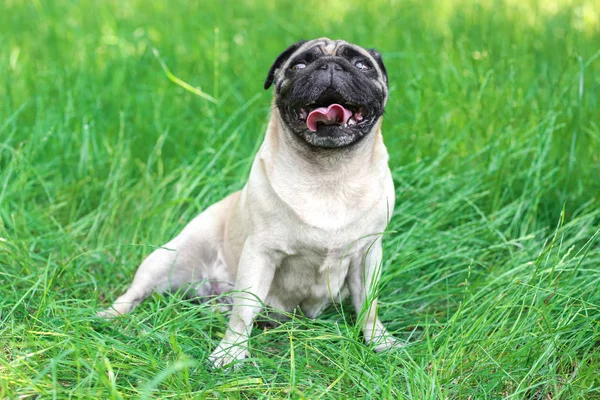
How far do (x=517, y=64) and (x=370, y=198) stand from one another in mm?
2491

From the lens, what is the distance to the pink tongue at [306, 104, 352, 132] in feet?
10.5

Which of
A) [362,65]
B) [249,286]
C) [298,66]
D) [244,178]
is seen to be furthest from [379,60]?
[244,178]

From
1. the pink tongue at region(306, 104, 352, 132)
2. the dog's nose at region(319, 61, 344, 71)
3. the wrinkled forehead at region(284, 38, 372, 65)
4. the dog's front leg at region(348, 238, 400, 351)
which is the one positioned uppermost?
the wrinkled forehead at region(284, 38, 372, 65)

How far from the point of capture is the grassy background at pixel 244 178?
2.87 metres

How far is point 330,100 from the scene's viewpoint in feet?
10.7

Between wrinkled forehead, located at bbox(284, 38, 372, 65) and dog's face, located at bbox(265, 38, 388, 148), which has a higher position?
wrinkled forehead, located at bbox(284, 38, 372, 65)

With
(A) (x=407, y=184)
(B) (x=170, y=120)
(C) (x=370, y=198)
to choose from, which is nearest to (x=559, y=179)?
(A) (x=407, y=184)

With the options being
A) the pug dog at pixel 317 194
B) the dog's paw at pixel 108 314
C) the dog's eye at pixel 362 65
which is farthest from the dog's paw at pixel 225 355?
the dog's eye at pixel 362 65

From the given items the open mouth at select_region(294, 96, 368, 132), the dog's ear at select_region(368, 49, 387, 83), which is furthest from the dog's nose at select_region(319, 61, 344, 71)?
the dog's ear at select_region(368, 49, 387, 83)

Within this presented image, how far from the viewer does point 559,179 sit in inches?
172

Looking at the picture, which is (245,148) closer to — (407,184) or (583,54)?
(407,184)

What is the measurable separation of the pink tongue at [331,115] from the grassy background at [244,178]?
1.75 feet

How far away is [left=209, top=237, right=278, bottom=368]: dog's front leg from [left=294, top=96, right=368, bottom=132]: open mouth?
1.86ft

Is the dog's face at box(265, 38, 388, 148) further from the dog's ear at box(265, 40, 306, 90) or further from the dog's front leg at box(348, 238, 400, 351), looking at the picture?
the dog's front leg at box(348, 238, 400, 351)
